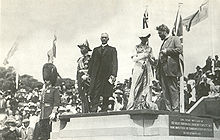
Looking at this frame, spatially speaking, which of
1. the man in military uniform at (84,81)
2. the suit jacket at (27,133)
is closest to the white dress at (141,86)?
the man in military uniform at (84,81)

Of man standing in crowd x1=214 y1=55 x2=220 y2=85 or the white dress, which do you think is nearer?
the white dress

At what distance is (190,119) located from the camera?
730 cm

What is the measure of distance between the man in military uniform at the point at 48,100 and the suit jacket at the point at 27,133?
0.24m

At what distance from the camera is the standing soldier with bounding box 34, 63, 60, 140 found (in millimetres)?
10336

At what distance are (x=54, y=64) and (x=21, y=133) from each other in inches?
68.7

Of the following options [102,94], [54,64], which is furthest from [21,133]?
[102,94]

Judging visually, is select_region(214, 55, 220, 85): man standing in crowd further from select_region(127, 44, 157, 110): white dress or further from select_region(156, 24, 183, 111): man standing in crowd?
select_region(127, 44, 157, 110): white dress

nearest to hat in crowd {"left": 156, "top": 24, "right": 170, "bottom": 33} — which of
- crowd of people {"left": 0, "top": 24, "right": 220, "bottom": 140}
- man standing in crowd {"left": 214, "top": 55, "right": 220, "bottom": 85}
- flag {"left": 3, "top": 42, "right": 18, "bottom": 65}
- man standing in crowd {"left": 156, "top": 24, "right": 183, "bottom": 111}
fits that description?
crowd of people {"left": 0, "top": 24, "right": 220, "bottom": 140}

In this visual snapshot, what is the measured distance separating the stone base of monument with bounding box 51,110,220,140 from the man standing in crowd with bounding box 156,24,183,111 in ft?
2.08

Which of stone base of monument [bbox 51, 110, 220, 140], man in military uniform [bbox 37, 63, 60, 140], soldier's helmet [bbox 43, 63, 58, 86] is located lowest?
stone base of monument [bbox 51, 110, 220, 140]

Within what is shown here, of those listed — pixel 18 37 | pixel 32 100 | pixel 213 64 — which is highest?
pixel 18 37

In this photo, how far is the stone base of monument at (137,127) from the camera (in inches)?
272

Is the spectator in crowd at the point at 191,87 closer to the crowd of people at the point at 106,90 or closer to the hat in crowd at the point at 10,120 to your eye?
the crowd of people at the point at 106,90

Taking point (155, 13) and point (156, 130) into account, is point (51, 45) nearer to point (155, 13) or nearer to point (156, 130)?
point (155, 13)
